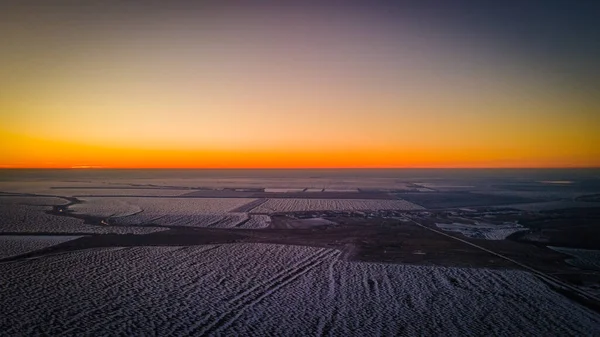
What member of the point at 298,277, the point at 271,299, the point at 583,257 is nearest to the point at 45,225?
the point at 298,277

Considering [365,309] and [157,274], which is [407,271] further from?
[157,274]

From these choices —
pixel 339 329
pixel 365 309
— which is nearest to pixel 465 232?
pixel 365 309

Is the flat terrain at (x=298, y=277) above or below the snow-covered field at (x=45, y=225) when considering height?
above

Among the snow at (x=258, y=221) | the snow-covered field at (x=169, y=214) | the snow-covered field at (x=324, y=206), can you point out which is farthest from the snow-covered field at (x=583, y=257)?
the snow-covered field at (x=169, y=214)

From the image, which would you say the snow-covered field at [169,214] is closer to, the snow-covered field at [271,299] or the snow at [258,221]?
the snow at [258,221]

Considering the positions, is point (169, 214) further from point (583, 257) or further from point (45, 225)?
point (583, 257)

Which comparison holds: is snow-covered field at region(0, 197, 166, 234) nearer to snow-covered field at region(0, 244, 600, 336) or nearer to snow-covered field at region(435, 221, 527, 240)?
snow-covered field at region(0, 244, 600, 336)
